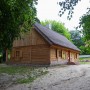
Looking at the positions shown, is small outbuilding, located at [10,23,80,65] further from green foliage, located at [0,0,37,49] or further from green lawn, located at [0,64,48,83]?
green foliage, located at [0,0,37,49]

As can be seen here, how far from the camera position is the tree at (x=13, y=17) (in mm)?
17453

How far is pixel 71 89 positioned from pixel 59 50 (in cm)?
2511

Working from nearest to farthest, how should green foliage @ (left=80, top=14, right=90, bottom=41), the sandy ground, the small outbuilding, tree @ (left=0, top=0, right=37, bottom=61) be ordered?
green foliage @ (left=80, top=14, right=90, bottom=41)
the sandy ground
tree @ (left=0, top=0, right=37, bottom=61)
the small outbuilding

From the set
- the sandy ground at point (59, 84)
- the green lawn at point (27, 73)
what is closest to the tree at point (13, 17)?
the green lawn at point (27, 73)

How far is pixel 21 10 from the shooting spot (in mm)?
18516

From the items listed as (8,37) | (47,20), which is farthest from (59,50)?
(47,20)

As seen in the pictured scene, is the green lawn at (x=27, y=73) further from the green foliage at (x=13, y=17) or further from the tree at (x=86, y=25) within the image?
the tree at (x=86, y=25)

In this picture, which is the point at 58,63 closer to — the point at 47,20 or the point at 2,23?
the point at 2,23

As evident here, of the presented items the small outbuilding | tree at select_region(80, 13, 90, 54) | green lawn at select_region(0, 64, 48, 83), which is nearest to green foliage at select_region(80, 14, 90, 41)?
tree at select_region(80, 13, 90, 54)

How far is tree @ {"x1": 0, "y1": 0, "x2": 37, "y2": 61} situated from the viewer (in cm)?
1745

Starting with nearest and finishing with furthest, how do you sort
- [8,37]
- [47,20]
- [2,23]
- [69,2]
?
Answer: [69,2], [2,23], [8,37], [47,20]

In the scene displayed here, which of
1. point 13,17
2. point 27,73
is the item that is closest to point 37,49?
point 27,73

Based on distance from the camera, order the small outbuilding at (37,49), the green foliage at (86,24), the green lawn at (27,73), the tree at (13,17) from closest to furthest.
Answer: the green foliage at (86,24)
the tree at (13,17)
the green lawn at (27,73)
the small outbuilding at (37,49)

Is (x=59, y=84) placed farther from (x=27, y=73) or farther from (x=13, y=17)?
(x=27, y=73)
